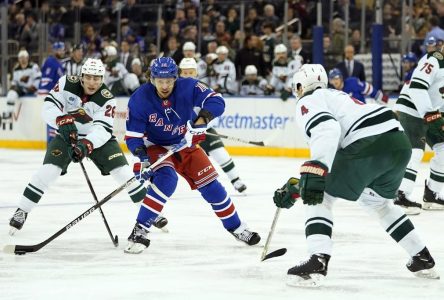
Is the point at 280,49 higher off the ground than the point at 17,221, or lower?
higher

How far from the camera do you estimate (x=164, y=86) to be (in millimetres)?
5988

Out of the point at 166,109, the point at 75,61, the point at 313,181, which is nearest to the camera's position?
the point at 313,181

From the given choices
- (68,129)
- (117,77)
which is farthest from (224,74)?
(68,129)

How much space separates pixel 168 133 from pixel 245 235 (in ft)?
2.53

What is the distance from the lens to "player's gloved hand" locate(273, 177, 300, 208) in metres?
4.95

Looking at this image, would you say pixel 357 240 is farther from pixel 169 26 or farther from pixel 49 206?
pixel 169 26

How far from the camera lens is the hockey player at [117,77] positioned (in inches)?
601

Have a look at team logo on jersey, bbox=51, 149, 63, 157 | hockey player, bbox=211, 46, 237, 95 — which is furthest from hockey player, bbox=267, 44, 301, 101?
team logo on jersey, bbox=51, 149, 63, 157

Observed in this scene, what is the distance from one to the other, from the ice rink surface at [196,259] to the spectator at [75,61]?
19.8 feet

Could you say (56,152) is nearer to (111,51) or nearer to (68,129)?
(68,129)

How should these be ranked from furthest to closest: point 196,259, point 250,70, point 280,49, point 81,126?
point 250,70, point 280,49, point 81,126, point 196,259

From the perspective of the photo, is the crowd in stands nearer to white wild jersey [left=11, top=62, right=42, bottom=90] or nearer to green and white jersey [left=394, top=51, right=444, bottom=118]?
white wild jersey [left=11, top=62, right=42, bottom=90]

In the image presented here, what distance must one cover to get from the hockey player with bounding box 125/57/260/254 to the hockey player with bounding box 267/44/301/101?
7.84 m

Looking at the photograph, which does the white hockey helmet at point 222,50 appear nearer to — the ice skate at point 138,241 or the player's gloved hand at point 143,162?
the player's gloved hand at point 143,162
